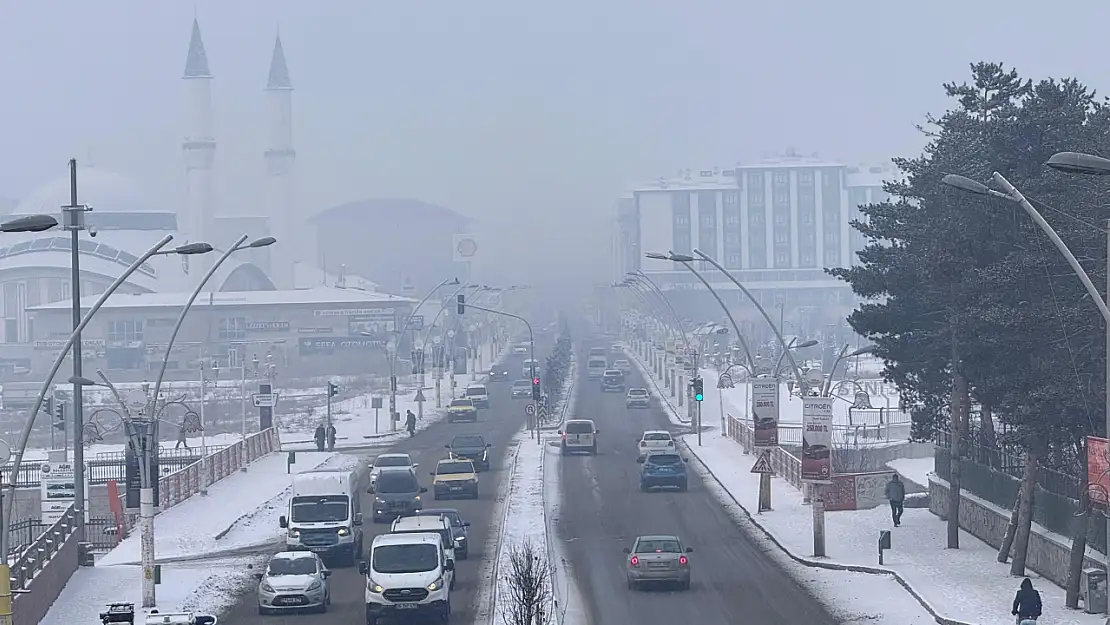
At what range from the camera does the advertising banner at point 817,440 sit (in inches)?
1378

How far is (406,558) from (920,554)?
13746mm

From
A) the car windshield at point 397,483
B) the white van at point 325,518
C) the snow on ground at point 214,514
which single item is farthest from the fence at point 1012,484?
the snow on ground at point 214,514

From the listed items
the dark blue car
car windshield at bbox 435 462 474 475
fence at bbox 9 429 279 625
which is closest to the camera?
fence at bbox 9 429 279 625

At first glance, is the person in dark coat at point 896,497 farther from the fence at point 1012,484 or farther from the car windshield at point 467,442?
the car windshield at point 467,442

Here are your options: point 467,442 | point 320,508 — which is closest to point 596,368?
point 467,442

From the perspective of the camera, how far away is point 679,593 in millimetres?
Answer: 31047

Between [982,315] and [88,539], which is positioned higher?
[982,315]

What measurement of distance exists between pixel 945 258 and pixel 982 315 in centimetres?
268

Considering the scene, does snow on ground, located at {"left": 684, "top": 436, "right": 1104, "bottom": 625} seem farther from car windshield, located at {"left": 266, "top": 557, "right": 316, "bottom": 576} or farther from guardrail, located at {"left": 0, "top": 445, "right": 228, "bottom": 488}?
guardrail, located at {"left": 0, "top": 445, "right": 228, "bottom": 488}

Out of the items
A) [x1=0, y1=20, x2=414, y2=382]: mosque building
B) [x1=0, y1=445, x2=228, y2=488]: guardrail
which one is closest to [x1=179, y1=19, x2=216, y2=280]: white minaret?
[x1=0, y1=20, x2=414, y2=382]: mosque building

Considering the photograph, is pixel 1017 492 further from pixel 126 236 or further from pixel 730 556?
pixel 126 236

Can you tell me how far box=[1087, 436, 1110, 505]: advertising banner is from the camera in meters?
22.8

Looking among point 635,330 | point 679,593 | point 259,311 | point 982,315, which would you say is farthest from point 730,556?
point 635,330

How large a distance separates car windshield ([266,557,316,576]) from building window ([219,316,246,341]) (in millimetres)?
112724
